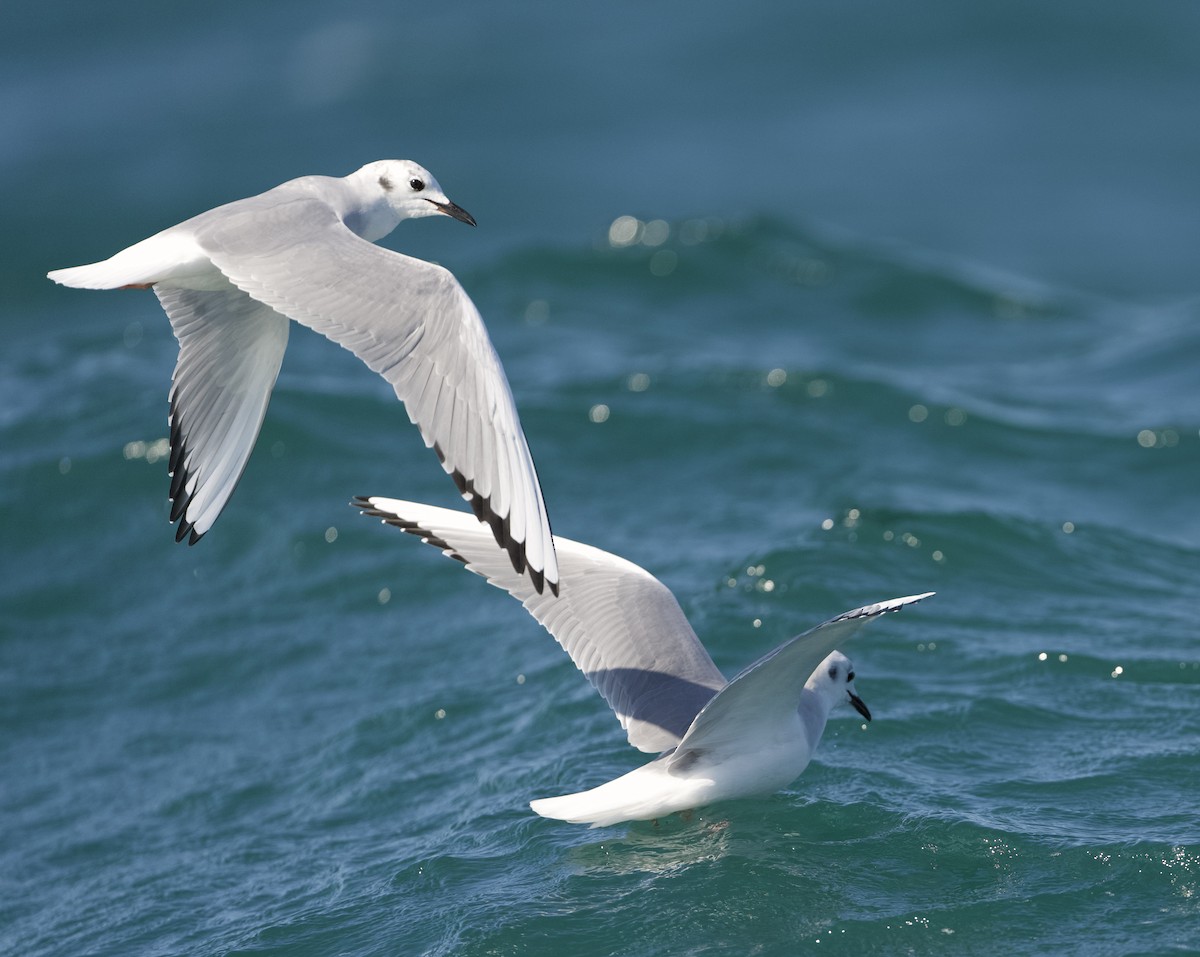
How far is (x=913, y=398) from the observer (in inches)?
537

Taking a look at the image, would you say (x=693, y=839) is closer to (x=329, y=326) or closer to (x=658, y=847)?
(x=658, y=847)

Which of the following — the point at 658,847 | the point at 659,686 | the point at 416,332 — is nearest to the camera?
the point at 416,332

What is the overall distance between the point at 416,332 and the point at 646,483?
245 inches

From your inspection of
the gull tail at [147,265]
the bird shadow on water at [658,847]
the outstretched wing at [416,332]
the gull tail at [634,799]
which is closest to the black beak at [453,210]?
the outstretched wing at [416,332]

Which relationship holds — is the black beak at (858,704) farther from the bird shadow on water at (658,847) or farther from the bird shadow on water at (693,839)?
the bird shadow on water at (658,847)

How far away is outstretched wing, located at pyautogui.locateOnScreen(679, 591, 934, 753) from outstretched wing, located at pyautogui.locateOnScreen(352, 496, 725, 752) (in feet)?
1.03

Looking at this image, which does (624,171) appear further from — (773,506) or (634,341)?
(773,506)

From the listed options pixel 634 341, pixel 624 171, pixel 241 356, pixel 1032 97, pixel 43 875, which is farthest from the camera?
pixel 1032 97

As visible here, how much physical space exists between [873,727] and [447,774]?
2227mm

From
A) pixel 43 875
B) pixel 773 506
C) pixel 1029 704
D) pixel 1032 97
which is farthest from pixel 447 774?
pixel 1032 97

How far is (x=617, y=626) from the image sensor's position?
771 centimetres

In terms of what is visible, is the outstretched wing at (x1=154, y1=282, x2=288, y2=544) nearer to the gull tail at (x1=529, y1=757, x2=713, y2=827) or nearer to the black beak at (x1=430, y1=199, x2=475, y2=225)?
the black beak at (x1=430, y1=199, x2=475, y2=225)

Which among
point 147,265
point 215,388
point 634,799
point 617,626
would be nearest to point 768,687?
point 634,799

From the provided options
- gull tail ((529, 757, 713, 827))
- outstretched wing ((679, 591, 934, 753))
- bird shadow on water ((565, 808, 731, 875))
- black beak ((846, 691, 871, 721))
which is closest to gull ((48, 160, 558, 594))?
outstretched wing ((679, 591, 934, 753))
